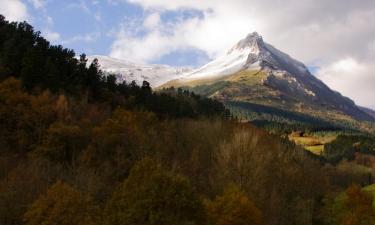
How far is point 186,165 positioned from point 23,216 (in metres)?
41.8

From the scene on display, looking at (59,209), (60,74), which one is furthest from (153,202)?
(60,74)

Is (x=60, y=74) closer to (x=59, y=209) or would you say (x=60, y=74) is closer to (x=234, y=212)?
(x=59, y=209)

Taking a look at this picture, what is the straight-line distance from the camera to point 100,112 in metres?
109

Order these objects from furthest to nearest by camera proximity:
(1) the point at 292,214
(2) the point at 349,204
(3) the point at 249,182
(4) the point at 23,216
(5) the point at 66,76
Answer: (5) the point at 66,76, (2) the point at 349,204, (1) the point at 292,214, (3) the point at 249,182, (4) the point at 23,216

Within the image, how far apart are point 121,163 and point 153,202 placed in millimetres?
52579

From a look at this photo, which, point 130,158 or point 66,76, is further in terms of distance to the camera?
point 66,76

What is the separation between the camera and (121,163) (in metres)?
87.5

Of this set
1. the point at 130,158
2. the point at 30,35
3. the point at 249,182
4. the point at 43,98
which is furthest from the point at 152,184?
the point at 30,35

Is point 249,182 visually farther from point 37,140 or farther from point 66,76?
point 66,76

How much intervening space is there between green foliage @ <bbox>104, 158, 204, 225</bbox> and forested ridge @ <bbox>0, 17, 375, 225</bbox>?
79mm

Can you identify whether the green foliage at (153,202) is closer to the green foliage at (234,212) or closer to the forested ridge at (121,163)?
the forested ridge at (121,163)

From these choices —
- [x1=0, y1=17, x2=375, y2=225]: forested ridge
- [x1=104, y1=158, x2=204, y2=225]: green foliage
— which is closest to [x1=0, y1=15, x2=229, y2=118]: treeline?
[x1=0, y1=17, x2=375, y2=225]: forested ridge

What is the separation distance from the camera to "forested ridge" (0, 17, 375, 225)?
125 feet

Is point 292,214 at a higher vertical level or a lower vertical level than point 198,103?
lower
